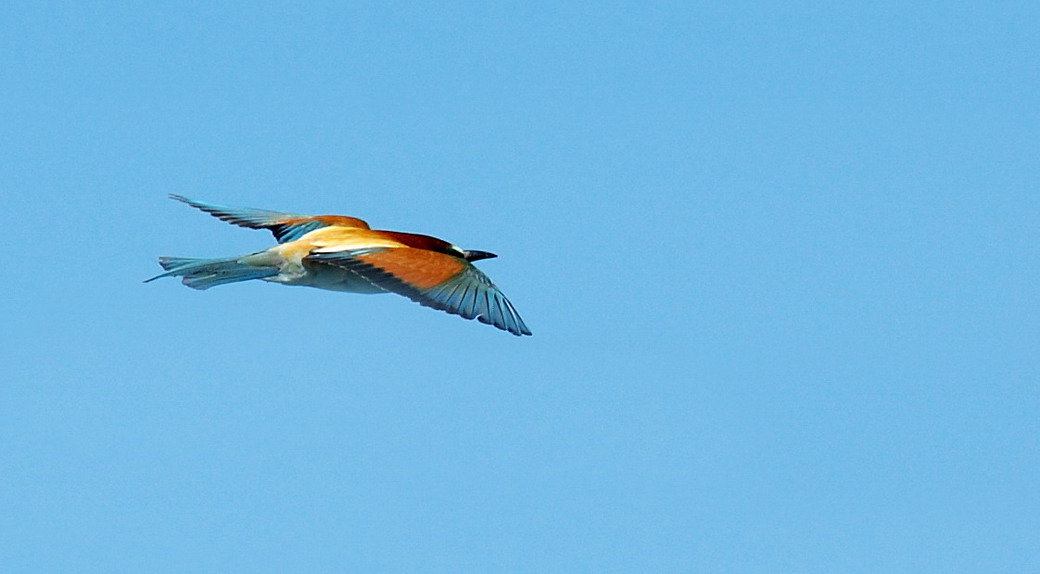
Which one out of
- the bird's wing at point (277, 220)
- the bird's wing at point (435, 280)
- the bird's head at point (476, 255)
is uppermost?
the bird's wing at point (277, 220)

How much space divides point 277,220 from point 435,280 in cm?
242

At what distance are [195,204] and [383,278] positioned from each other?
9.59 feet

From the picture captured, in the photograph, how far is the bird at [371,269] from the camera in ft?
40.7

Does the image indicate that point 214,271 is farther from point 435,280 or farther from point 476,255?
point 476,255

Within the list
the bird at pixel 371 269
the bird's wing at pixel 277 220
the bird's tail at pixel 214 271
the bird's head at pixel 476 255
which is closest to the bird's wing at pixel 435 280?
the bird at pixel 371 269

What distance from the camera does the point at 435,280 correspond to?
12523 mm

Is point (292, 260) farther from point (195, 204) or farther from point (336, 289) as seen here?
point (195, 204)

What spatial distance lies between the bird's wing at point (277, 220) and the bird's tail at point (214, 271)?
2.57 feet

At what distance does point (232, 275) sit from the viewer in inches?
519

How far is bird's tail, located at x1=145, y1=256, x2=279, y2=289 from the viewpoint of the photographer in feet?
42.9

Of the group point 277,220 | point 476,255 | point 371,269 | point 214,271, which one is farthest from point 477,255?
point 214,271

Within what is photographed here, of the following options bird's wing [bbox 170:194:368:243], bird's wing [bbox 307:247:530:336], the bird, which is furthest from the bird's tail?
bird's wing [bbox 170:194:368:243]

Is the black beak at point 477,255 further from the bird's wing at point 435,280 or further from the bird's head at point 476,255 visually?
the bird's wing at point 435,280

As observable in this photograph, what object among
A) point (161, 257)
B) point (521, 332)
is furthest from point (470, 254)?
point (161, 257)
